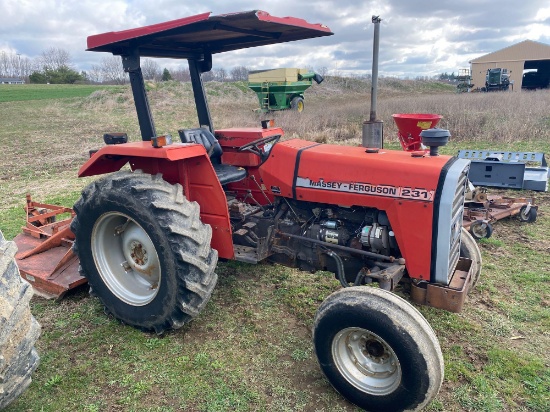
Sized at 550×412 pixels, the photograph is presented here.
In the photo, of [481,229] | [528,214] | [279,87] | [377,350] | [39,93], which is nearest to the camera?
[377,350]

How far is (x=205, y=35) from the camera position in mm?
3307

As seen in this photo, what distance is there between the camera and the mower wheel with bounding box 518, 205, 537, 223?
5367mm

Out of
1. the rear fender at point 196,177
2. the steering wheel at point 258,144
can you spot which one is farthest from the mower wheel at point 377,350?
the steering wheel at point 258,144

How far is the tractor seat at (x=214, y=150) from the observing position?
3.66 m

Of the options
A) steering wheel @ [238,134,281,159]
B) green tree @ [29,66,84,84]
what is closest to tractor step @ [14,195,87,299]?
steering wheel @ [238,134,281,159]

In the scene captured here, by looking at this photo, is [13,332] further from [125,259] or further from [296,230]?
[296,230]

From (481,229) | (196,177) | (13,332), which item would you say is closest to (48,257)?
(196,177)

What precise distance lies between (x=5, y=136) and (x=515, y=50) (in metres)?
37.7

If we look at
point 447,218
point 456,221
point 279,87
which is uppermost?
point 279,87

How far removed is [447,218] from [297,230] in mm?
1109

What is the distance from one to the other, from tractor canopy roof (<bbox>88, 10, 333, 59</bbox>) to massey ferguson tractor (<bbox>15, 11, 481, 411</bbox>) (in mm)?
13

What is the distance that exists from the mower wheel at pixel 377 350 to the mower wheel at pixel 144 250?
93 centimetres

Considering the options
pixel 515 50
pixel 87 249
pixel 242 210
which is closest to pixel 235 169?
pixel 242 210

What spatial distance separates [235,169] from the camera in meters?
3.89
